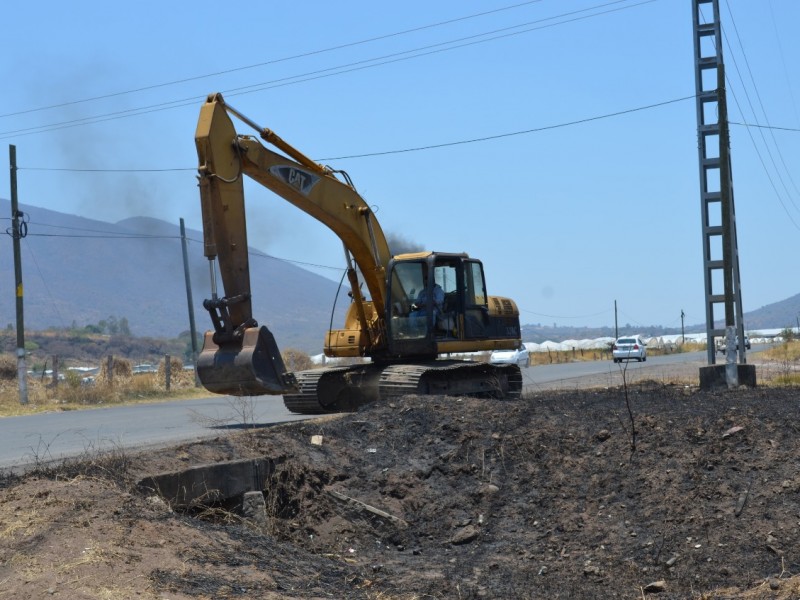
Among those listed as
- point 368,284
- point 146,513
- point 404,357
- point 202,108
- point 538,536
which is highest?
point 202,108

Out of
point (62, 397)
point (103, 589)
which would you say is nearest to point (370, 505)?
point (103, 589)

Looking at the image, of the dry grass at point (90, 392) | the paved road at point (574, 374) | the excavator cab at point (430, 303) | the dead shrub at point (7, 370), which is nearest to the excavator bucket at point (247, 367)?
the excavator cab at point (430, 303)

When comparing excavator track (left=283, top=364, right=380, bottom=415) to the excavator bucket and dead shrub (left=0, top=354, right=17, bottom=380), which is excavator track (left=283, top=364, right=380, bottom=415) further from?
dead shrub (left=0, top=354, right=17, bottom=380)


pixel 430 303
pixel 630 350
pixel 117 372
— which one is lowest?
pixel 630 350

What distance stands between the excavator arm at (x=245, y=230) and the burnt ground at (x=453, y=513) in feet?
4.20

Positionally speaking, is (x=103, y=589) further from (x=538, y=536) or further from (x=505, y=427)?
(x=505, y=427)

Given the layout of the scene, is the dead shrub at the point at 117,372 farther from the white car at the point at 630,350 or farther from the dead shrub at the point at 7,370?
the white car at the point at 630,350

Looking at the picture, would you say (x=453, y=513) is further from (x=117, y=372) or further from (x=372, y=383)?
(x=117, y=372)

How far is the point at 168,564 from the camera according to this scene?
26.2 feet

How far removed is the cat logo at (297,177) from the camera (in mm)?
17125

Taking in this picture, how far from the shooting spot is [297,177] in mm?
17625

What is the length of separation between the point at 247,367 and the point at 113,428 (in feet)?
19.6

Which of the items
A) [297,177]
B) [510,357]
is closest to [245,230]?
[297,177]

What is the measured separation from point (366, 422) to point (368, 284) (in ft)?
18.3
